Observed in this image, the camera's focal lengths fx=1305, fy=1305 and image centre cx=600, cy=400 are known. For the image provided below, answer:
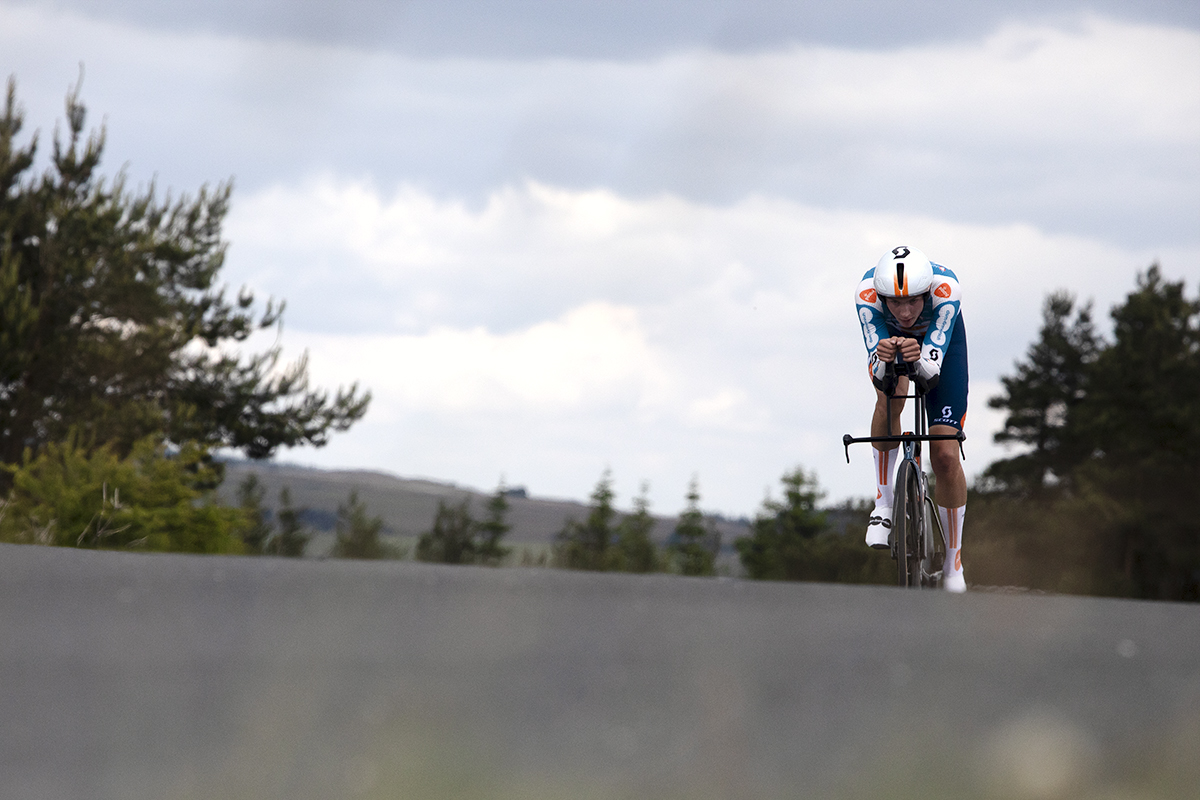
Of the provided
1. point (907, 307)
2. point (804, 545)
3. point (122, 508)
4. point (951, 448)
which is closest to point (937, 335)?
point (907, 307)

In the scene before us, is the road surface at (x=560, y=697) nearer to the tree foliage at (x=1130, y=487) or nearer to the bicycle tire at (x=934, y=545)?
the bicycle tire at (x=934, y=545)

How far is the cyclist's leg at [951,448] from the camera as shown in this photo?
6734mm

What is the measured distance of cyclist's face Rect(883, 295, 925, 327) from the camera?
6.51m

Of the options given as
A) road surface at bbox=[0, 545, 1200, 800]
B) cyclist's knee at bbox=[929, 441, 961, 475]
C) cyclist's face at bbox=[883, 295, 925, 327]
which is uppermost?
cyclist's face at bbox=[883, 295, 925, 327]

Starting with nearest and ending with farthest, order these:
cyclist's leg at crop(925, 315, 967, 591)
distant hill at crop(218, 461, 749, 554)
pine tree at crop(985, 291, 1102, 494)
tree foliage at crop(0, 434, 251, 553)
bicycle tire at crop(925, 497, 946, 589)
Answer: bicycle tire at crop(925, 497, 946, 589)
cyclist's leg at crop(925, 315, 967, 591)
tree foliage at crop(0, 434, 251, 553)
distant hill at crop(218, 461, 749, 554)
pine tree at crop(985, 291, 1102, 494)

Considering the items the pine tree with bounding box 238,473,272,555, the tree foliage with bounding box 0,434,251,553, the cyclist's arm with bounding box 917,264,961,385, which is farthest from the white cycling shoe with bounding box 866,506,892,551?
the tree foliage with bounding box 0,434,251,553

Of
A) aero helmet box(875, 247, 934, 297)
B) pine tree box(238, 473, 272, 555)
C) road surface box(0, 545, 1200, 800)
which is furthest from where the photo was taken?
pine tree box(238, 473, 272, 555)

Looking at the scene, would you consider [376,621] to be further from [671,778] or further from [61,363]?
[61,363]

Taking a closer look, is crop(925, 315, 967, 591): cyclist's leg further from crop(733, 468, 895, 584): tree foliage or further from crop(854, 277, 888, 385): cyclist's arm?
crop(733, 468, 895, 584): tree foliage

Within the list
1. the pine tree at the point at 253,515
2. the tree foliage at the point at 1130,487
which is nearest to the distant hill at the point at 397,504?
the pine tree at the point at 253,515

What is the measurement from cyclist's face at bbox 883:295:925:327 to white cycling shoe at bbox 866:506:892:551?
999 mm

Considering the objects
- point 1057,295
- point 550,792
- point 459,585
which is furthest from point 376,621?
point 1057,295

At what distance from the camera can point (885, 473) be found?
6.89m

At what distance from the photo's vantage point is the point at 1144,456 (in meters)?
48.4
